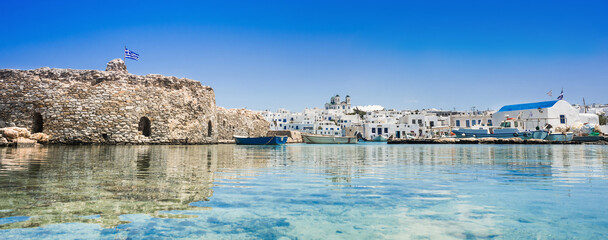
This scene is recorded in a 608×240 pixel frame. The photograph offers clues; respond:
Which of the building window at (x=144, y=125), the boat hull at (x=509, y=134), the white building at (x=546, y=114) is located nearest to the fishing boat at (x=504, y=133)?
the boat hull at (x=509, y=134)

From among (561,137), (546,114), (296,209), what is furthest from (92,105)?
(546,114)

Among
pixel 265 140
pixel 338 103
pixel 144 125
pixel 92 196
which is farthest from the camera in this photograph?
pixel 338 103

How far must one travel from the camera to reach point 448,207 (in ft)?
11.4

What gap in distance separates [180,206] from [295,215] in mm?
1169

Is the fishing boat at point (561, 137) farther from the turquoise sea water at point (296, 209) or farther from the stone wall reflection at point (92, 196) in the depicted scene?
the stone wall reflection at point (92, 196)

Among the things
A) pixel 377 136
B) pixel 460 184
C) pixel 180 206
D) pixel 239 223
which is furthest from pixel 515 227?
pixel 377 136

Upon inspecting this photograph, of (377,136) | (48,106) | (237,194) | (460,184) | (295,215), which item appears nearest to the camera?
(295,215)

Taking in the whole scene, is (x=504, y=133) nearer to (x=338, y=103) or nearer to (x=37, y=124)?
(x=37, y=124)

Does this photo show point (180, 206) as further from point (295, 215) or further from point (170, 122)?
point (170, 122)

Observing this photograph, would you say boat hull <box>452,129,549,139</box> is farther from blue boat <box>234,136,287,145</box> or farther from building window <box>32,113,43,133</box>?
building window <box>32,113,43,133</box>

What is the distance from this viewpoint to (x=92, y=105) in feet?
76.7

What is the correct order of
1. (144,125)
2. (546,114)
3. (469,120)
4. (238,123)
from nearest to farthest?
(144,125) → (238,123) → (546,114) → (469,120)

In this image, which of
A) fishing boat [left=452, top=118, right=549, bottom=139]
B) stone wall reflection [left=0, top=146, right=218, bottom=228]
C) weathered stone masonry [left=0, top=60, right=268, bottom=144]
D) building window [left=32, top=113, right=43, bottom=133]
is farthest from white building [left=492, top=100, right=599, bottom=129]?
building window [left=32, top=113, right=43, bottom=133]

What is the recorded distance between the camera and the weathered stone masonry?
22719mm
